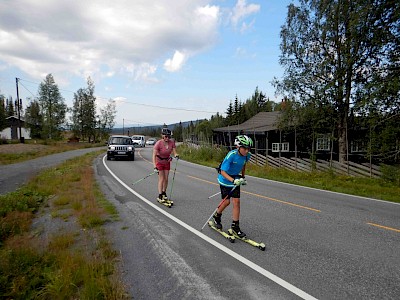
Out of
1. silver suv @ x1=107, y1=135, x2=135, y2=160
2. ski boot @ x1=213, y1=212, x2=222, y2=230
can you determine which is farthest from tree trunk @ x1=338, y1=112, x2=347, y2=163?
ski boot @ x1=213, y1=212, x2=222, y2=230

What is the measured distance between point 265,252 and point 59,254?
10.9 ft

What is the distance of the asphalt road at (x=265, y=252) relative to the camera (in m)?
3.54

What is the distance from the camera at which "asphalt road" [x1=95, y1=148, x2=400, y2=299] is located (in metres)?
3.54

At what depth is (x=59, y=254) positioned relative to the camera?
14.4 ft

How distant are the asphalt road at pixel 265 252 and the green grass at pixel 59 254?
0.33 meters

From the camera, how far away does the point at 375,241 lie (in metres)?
5.20

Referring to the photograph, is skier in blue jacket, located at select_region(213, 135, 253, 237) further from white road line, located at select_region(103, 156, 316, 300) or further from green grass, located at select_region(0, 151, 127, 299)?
green grass, located at select_region(0, 151, 127, 299)

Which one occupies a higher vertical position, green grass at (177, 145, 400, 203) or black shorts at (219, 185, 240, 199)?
black shorts at (219, 185, 240, 199)

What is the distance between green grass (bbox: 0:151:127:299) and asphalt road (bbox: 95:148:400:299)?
0.33 metres

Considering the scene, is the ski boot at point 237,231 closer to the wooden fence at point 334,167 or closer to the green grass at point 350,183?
the green grass at point 350,183

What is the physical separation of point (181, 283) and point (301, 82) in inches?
736

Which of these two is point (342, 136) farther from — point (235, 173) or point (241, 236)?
point (241, 236)

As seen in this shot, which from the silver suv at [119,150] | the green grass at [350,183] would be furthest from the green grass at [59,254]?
the silver suv at [119,150]

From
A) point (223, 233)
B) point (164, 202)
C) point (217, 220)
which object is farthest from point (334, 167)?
point (223, 233)
